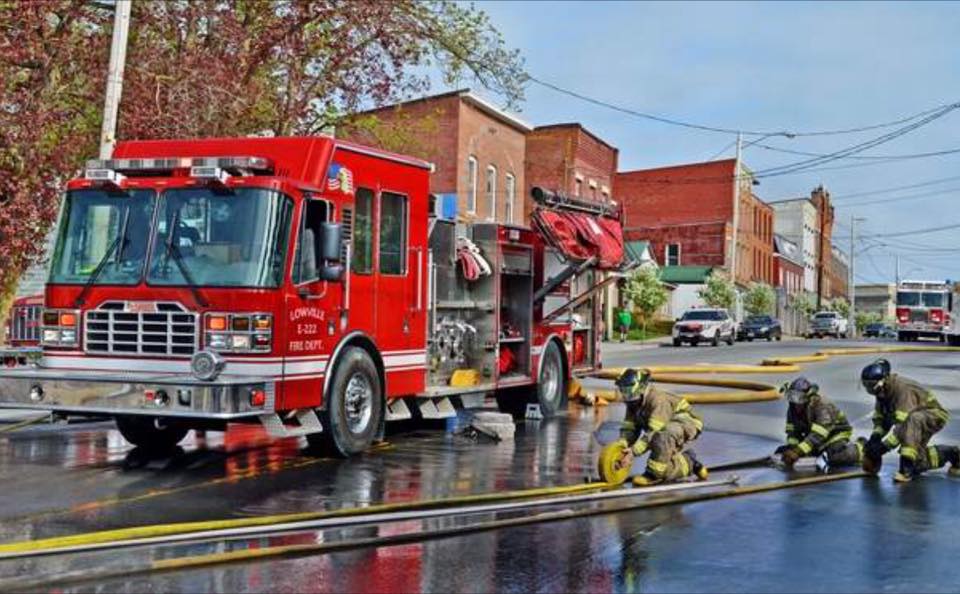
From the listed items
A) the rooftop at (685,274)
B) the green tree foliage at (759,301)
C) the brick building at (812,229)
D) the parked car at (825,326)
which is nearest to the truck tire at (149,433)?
the rooftop at (685,274)

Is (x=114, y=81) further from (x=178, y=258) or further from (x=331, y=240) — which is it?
(x=331, y=240)

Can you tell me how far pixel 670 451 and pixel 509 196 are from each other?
103 ft

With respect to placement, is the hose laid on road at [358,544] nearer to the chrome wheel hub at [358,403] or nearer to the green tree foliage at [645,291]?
the chrome wheel hub at [358,403]

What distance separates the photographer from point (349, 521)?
7242 millimetres

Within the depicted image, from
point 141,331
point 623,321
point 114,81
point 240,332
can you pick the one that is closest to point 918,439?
point 240,332

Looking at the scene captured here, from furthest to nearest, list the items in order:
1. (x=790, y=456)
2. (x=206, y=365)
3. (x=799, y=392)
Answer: (x=790, y=456) < (x=799, y=392) < (x=206, y=365)

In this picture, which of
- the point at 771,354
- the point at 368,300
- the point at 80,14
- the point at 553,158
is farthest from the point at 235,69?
the point at 553,158

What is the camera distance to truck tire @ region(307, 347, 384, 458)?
10031mm

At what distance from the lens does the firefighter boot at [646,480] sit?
8914mm

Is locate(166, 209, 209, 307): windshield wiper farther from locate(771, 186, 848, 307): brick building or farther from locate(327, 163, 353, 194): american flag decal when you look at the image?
locate(771, 186, 848, 307): brick building

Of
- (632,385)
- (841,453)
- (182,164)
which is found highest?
(182,164)

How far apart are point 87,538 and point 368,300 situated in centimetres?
453

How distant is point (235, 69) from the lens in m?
18.4

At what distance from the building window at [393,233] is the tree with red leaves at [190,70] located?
6923 mm
